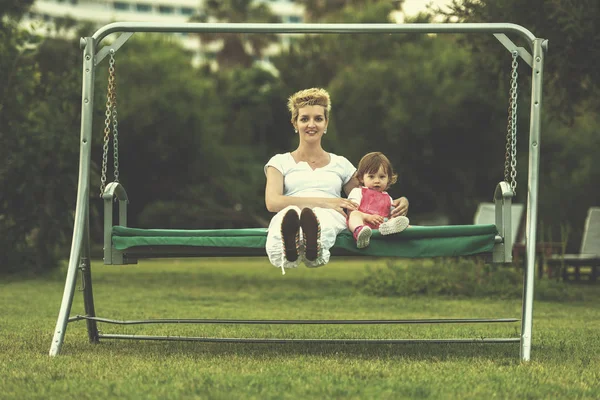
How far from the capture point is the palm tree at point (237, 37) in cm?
5378

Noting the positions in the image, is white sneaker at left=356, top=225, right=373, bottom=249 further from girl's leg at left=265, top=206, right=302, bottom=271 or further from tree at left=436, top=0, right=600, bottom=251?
tree at left=436, top=0, right=600, bottom=251

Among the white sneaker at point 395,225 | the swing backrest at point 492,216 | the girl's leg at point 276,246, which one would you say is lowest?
the swing backrest at point 492,216

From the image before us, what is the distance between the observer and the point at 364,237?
243 inches

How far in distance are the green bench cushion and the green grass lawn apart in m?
0.63

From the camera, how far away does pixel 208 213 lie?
31344mm

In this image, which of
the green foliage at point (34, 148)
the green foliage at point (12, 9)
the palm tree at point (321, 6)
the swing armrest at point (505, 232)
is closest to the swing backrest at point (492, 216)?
the green foliage at point (34, 148)

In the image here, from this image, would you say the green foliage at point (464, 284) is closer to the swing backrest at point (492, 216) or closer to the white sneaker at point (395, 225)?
the swing backrest at point (492, 216)

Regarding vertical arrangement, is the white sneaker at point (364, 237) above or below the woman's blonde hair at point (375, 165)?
below

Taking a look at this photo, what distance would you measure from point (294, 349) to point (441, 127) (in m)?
25.6

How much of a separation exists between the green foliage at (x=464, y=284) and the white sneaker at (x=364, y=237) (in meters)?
7.72

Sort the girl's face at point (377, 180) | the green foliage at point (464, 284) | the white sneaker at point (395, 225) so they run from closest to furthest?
the white sneaker at point (395, 225), the girl's face at point (377, 180), the green foliage at point (464, 284)

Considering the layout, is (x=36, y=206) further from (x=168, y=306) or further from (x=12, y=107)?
(x=168, y=306)

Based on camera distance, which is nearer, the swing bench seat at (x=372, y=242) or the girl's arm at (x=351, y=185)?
the swing bench seat at (x=372, y=242)

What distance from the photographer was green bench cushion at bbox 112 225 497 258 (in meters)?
6.21
